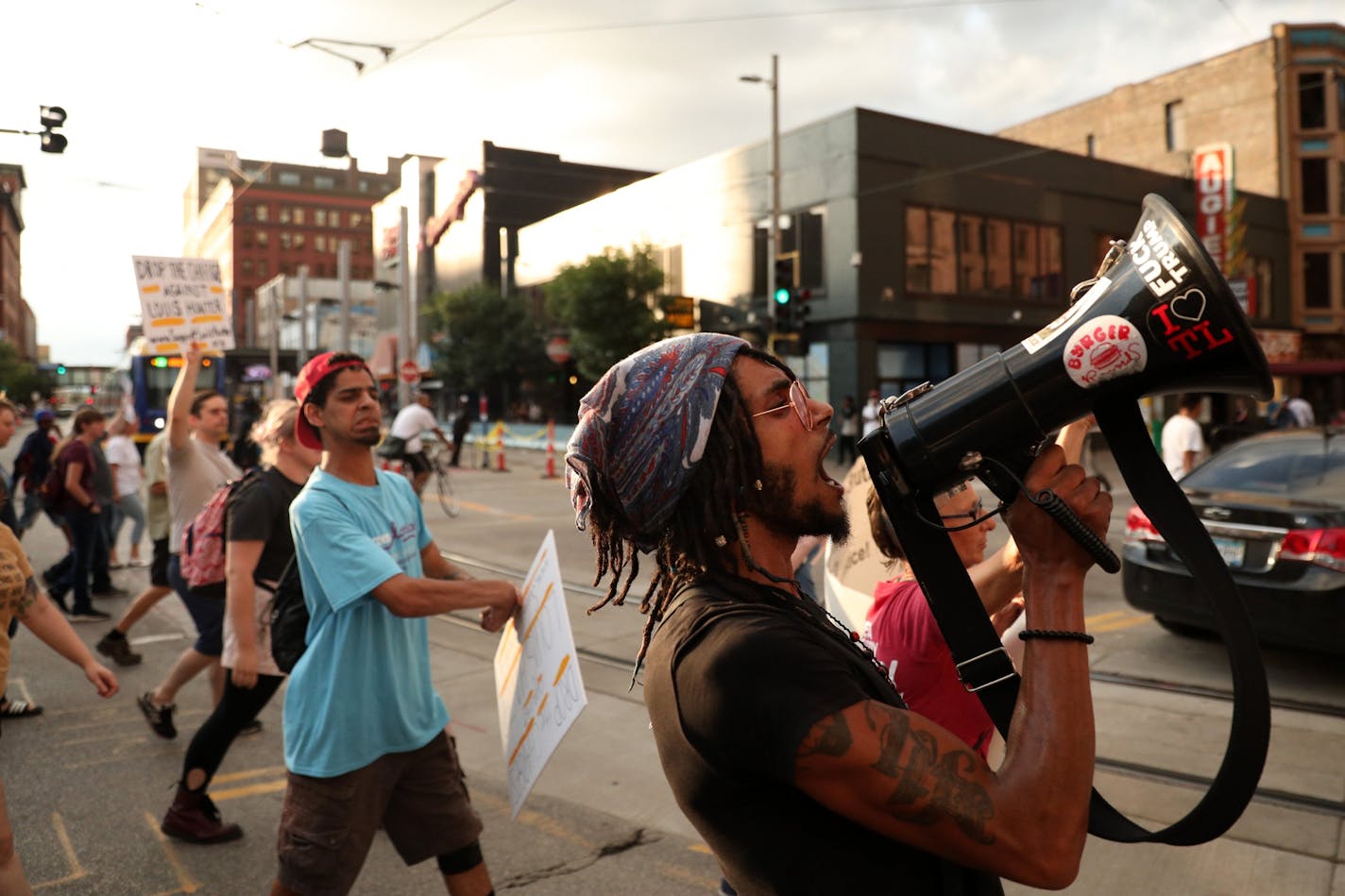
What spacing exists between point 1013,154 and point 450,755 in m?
29.3

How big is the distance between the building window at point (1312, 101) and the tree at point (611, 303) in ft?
81.2

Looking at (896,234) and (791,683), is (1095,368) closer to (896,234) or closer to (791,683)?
(791,683)

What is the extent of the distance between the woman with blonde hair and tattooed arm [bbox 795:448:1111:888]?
309 cm

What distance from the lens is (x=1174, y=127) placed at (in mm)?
39312

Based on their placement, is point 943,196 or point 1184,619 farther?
point 943,196

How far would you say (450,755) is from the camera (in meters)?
3.09

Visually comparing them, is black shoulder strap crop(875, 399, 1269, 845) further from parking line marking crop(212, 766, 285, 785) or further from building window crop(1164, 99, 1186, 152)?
building window crop(1164, 99, 1186, 152)

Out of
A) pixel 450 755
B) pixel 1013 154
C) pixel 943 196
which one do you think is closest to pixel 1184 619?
pixel 450 755

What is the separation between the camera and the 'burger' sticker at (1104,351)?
4.07 ft

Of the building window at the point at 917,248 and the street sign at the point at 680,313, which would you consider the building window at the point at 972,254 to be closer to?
the building window at the point at 917,248

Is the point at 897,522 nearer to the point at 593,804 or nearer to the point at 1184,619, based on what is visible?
the point at 593,804

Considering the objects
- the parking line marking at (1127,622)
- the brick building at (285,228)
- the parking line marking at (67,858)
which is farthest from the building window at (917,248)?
the brick building at (285,228)

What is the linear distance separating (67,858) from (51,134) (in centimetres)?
1007

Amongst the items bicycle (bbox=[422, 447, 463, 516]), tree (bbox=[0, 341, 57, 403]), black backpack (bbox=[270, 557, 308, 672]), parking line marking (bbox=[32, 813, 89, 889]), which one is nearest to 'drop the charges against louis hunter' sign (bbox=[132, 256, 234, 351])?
parking line marking (bbox=[32, 813, 89, 889])
